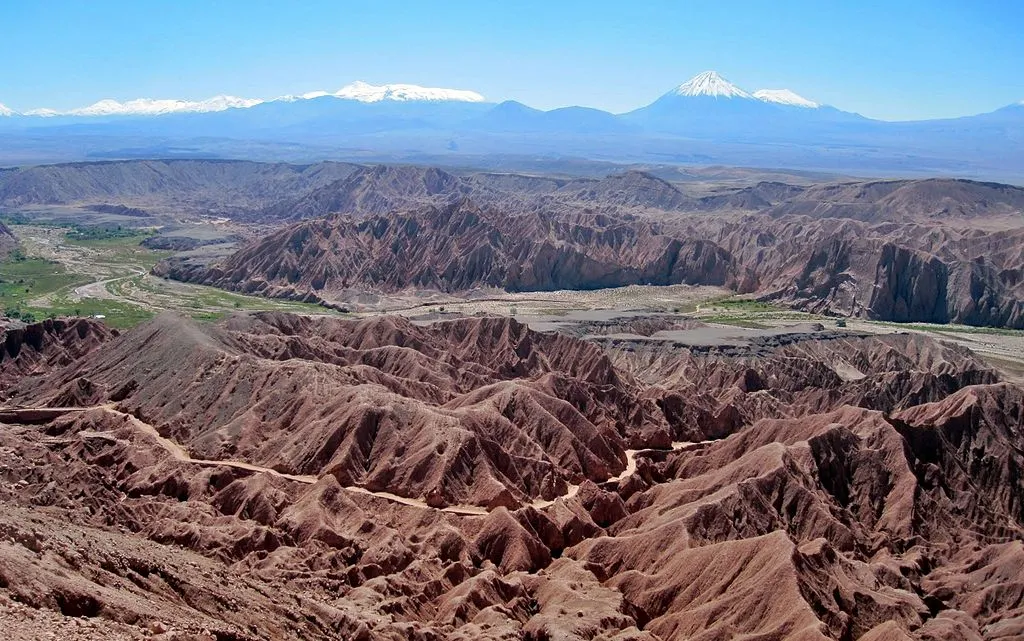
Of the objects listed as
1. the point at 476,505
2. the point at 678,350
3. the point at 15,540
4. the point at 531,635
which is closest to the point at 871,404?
the point at 678,350

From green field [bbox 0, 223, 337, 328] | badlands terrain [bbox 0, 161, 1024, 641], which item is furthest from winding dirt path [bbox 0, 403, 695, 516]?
green field [bbox 0, 223, 337, 328]

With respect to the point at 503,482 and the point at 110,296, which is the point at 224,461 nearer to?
the point at 503,482

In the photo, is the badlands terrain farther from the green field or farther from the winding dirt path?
the green field

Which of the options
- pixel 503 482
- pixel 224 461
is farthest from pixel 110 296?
pixel 503 482

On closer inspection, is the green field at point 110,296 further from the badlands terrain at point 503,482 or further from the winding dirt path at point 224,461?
the winding dirt path at point 224,461

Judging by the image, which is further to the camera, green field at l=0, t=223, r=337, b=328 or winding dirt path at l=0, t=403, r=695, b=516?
green field at l=0, t=223, r=337, b=328

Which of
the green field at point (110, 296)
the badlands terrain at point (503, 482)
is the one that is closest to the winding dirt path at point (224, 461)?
the badlands terrain at point (503, 482)

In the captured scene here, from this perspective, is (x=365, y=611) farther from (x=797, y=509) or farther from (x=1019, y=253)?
(x=1019, y=253)

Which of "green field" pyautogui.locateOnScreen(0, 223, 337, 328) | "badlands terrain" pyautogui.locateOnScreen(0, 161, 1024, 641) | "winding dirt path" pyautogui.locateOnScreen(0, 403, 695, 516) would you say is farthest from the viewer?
"green field" pyautogui.locateOnScreen(0, 223, 337, 328)

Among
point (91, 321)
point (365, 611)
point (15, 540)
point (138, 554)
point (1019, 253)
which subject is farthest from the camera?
point (1019, 253)
